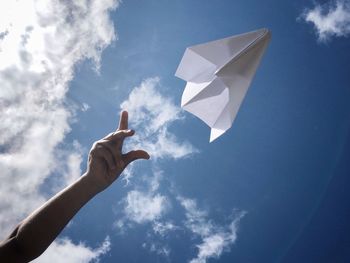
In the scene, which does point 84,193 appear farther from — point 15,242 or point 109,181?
point 15,242

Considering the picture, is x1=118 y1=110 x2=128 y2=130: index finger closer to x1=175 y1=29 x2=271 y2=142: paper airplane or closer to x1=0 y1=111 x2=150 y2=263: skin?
x1=0 y1=111 x2=150 y2=263: skin

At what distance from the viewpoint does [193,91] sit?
8.26m

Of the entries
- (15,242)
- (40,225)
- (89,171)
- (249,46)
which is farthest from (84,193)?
(249,46)

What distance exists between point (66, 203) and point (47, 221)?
0.74ft

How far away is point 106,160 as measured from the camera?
2.87 m

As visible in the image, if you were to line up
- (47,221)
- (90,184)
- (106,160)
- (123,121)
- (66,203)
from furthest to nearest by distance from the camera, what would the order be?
(123,121) → (106,160) → (90,184) → (66,203) → (47,221)

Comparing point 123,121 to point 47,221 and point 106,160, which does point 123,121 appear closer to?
point 106,160

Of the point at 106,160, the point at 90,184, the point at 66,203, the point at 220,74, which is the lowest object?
the point at 66,203

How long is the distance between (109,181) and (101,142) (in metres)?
0.46

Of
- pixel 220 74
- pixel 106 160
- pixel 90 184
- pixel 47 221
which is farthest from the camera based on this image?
pixel 220 74

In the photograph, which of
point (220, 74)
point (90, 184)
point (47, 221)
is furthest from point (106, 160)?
point (220, 74)

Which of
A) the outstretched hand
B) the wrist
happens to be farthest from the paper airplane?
the wrist

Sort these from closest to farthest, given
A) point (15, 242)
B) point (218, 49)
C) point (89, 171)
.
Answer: point (15, 242) < point (89, 171) < point (218, 49)

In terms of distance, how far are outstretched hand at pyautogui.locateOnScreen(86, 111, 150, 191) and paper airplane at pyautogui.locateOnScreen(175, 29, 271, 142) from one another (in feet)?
15.1
